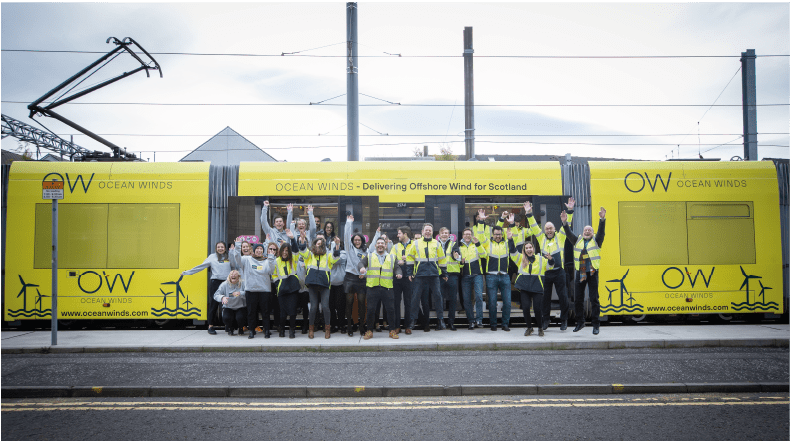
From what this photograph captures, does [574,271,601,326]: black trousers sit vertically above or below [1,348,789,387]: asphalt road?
above

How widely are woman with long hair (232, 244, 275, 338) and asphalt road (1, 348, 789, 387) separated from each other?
1108 mm

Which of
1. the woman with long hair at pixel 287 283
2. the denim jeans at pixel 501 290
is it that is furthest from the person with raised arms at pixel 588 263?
the woman with long hair at pixel 287 283

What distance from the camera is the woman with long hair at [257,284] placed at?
867 cm

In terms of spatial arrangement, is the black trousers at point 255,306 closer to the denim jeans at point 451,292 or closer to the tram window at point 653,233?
the denim jeans at point 451,292

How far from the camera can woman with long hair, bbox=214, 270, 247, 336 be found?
884 centimetres

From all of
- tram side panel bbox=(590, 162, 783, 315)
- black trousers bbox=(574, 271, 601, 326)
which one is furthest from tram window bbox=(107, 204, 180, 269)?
tram side panel bbox=(590, 162, 783, 315)

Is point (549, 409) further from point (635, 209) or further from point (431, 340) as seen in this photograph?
point (635, 209)

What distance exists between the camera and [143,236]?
952 centimetres

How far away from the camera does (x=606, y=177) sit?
9.74m

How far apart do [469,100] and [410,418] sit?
46.1 ft

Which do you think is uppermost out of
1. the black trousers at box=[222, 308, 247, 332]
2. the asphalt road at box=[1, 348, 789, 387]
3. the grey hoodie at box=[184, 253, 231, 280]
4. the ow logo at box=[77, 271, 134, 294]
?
the grey hoodie at box=[184, 253, 231, 280]

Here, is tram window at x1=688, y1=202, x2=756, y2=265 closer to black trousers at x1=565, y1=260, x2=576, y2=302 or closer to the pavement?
the pavement

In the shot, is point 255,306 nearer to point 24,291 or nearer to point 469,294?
point 469,294

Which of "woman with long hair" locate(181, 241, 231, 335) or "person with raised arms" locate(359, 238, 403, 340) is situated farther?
"woman with long hair" locate(181, 241, 231, 335)
